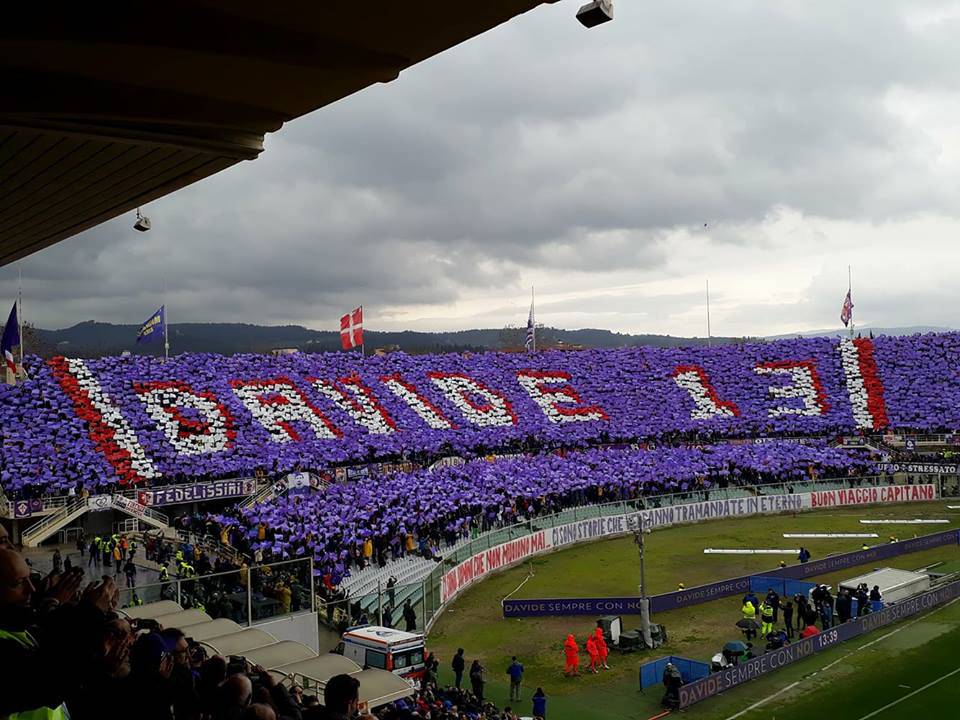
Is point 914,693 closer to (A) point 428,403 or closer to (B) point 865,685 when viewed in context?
(B) point 865,685

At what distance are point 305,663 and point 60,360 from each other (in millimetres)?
36896

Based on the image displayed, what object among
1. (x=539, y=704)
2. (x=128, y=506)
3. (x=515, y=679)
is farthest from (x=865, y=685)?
(x=128, y=506)

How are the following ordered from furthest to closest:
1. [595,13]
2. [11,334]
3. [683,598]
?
[11,334] → [683,598] → [595,13]

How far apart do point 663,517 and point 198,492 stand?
23588 millimetres

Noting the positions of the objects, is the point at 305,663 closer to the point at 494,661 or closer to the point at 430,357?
the point at 494,661

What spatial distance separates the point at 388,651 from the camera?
65.1 ft

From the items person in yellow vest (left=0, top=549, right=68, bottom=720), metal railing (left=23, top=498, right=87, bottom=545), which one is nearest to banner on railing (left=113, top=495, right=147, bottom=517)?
metal railing (left=23, top=498, right=87, bottom=545)

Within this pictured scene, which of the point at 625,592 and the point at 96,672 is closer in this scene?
the point at 96,672

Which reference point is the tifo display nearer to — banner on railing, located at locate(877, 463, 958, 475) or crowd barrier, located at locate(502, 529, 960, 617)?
banner on railing, located at locate(877, 463, 958, 475)

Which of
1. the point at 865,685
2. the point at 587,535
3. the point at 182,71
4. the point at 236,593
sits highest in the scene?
the point at 182,71

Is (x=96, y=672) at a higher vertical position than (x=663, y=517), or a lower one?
higher

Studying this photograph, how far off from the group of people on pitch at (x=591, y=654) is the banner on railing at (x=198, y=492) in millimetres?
21494

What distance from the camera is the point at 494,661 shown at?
972 inches

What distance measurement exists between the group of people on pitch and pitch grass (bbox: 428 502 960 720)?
1.07 ft
